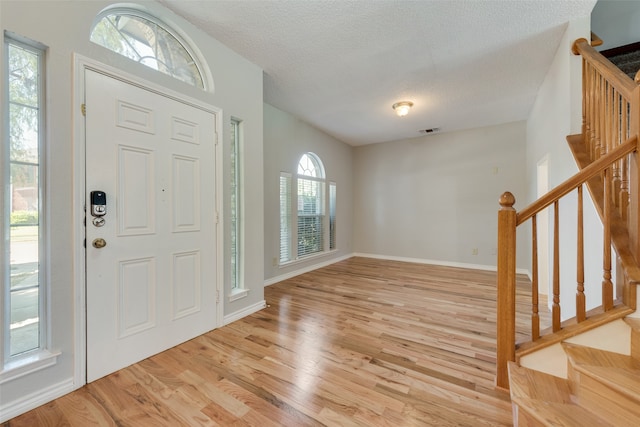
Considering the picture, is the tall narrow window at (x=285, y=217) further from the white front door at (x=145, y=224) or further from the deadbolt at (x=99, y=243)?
the deadbolt at (x=99, y=243)

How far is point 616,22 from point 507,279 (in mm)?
3185

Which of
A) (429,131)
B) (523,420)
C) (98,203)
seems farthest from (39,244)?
(429,131)

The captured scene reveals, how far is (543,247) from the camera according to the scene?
2.96 meters

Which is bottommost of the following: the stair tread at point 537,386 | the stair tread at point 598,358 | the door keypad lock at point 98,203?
the stair tread at point 537,386

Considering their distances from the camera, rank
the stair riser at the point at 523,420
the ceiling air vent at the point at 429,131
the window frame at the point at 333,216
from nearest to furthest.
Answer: the stair riser at the point at 523,420, the ceiling air vent at the point at 429,131, the window frame at the point at 333,216

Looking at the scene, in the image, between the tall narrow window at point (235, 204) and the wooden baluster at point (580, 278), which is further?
the tall narrow window at point (235, 204)

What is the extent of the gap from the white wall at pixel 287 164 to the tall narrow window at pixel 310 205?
7.0 inches

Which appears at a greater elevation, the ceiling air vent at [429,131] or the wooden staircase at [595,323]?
the ceiling air vent at [429,131]

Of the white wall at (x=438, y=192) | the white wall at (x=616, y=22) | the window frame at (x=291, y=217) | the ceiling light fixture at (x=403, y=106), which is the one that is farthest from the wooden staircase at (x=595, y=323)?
the white wall at (x=438, y=192)

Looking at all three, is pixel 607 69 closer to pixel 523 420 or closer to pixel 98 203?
pixel 523 420

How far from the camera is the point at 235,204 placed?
101 inches

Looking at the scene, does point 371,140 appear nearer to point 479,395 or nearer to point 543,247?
point 543,247

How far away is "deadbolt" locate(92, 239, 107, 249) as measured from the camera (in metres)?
1.59

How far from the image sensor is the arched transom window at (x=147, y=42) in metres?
1.72
